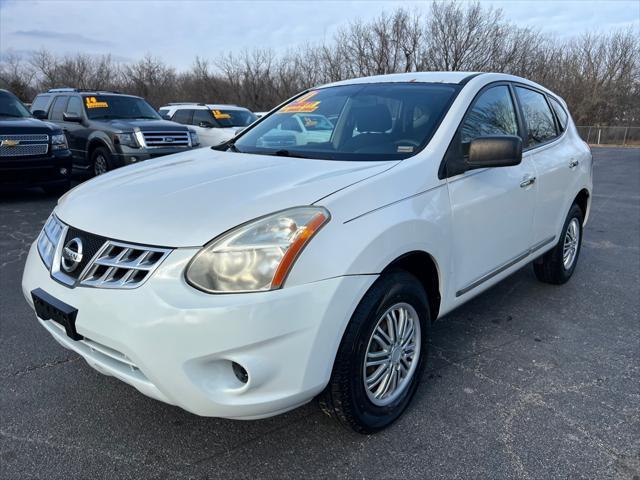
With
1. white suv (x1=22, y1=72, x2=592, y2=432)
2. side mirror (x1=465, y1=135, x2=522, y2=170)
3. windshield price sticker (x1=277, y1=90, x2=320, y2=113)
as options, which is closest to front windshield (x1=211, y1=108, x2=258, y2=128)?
windshield price sticker (x1=277, y1=90, x2=320, y2=113)

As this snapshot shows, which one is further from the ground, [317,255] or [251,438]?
[317,255]

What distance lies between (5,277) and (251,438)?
11.0 feet

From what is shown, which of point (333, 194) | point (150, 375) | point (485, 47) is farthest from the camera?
point (485, 47)

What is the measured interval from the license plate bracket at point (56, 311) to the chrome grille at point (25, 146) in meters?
6.26

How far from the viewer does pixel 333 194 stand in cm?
211

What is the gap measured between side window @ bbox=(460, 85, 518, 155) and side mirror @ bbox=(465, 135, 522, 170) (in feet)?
0.39

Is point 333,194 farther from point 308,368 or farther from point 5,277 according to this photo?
point 5,277

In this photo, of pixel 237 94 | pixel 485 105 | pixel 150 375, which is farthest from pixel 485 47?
pixel 150 375

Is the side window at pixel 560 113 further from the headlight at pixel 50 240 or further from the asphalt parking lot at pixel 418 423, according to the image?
the headlight at pixel 50 240

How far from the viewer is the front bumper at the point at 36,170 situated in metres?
7.45

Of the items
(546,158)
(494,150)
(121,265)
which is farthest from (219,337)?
(546,158)

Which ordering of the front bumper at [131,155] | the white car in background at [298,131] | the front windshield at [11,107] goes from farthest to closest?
1. the front bumper at [131,155]
2. the front windshield at [11,107]
3. the white car in background at [298,131]

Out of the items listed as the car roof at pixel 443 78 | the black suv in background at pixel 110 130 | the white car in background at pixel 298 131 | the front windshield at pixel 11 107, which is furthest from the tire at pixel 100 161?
the car roof at pixel 443 78

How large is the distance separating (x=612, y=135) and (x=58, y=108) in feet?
120
